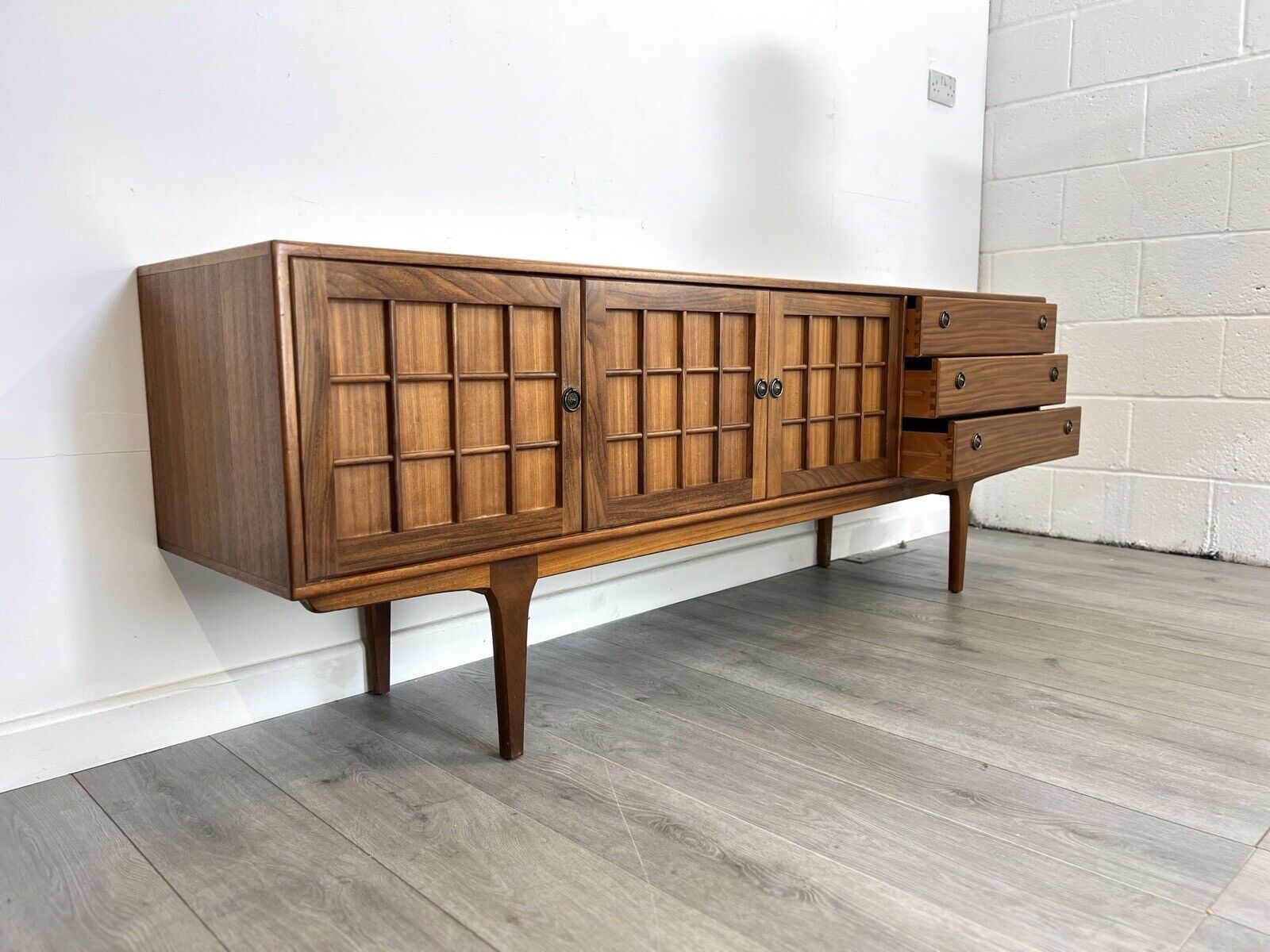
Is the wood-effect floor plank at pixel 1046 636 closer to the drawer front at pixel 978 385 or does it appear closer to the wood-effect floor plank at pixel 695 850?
the drawer front at pixel 978 385

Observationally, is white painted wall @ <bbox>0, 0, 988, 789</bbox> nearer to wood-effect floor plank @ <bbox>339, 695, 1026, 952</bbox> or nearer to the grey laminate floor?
the grey laminate floor

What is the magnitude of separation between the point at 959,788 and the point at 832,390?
2.71 ft

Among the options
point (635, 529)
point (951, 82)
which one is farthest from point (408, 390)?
point (951, 82)

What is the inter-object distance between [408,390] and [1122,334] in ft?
7.76

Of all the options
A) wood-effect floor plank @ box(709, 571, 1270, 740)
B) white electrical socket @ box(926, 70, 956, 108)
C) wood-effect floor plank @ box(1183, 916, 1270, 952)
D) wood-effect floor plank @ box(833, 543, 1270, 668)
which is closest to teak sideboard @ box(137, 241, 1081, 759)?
wood-effect floor plank @ box(709, 571, 1270, 740)

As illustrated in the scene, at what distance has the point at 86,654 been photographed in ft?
4.44

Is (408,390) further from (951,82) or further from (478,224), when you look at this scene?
(951,82)

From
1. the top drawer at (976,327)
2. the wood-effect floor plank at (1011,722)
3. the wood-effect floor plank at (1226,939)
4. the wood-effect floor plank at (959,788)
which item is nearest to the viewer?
the wood-effect floor plank at (1226,939)

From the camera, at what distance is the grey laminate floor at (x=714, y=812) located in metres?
0.97

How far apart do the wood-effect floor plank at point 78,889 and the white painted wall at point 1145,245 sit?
2.68 metres

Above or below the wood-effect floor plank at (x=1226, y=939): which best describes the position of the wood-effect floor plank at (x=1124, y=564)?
above

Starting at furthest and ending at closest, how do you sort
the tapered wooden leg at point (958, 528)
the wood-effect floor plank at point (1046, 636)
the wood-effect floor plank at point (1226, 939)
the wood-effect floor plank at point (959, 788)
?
the tapered wooden leg at point (958, 528)
the wood-effect floor plank at point (1046, 636)
the wood-effect floor plank at point (959, 788)
the wood-effect floor plank at point (1226, 939)

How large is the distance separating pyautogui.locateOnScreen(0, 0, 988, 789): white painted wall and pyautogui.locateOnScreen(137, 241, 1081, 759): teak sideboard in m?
0.08

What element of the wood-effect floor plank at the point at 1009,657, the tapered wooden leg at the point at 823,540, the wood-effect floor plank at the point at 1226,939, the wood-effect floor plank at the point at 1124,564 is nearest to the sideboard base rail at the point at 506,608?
the wood-effect floor plank at the point at 1009,657
